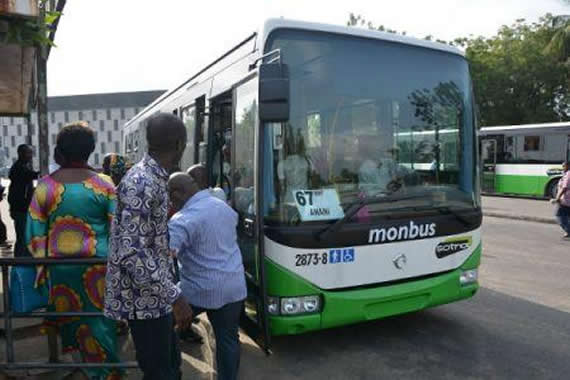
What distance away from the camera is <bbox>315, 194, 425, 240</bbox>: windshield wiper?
12.9 feet

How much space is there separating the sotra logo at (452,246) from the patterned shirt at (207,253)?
2.15 metres

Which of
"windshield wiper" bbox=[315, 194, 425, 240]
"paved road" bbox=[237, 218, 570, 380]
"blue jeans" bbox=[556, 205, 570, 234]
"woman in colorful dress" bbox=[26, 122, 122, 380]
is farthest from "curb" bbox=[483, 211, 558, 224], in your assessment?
"woman in colorful dress" bbox=[26, 122, 122, 380]

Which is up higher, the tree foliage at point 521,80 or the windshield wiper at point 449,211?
the tree foliage at point 521,80

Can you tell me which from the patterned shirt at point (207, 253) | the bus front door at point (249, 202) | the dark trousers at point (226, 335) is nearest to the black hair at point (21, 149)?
the bus front door at point (249, 202)

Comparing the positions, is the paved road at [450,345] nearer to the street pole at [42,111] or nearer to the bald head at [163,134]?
the bald head at [163,134]

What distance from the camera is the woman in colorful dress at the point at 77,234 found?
3.14m

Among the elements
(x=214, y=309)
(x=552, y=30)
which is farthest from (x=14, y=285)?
(x=552, y=30)

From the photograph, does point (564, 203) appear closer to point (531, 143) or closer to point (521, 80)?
point (531, 143)

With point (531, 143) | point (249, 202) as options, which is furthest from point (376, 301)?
point (531, 143)

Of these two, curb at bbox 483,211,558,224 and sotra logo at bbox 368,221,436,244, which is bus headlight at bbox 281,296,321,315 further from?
curb at bbox 483,211,558,224

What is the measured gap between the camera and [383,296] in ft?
13.8

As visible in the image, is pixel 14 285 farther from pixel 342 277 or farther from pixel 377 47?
pixel 377 47

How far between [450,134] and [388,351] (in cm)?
211

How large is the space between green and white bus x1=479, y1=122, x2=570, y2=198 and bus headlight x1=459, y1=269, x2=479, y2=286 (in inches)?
596
